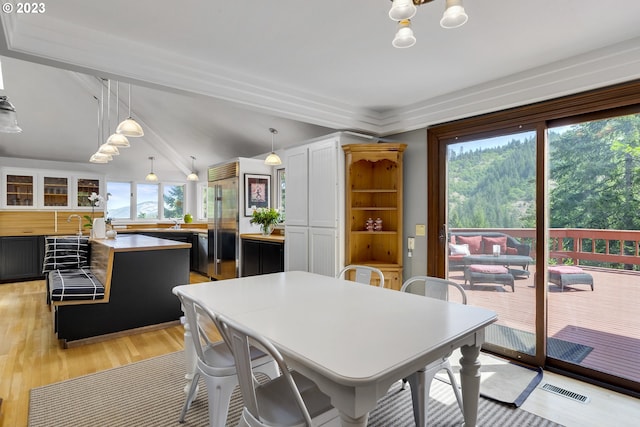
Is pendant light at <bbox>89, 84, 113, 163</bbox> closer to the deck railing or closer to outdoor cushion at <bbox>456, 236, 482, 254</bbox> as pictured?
outdoor cushion at <bbox>456, 236, 482, 254</bbox>

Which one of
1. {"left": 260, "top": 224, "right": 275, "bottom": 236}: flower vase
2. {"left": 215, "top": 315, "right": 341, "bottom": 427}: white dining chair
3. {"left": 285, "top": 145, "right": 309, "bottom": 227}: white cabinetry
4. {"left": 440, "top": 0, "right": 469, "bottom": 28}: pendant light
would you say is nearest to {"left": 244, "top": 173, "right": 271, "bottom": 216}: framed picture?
{"left": 260, "top": 224, "right": 275, "bottom": 236}: flower vase

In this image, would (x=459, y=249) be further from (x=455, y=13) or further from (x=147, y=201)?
(x=147, y=201)

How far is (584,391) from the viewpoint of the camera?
2.47 metres

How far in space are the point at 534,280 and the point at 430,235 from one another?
101cm

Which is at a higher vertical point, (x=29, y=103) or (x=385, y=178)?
(x=29, y=103)

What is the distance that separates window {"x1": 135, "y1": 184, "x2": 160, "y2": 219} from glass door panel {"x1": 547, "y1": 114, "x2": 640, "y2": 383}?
7.74 m

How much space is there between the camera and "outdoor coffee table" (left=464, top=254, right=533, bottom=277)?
3018 millimetres

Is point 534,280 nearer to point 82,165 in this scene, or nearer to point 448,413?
point 448,413

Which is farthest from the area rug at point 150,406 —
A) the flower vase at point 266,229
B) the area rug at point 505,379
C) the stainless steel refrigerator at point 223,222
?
the stainless steel refrigerator at point 223,222

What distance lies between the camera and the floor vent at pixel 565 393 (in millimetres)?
2363

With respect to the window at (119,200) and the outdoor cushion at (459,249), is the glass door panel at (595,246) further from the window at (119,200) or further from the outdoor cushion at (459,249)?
the window at (119,200)

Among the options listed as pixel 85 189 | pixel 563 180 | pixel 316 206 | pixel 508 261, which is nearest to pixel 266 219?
pixel 316 206

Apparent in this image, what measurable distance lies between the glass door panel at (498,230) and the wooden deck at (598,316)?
1 centimetres

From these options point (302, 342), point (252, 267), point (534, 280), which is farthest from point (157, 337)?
point (534, 280)
